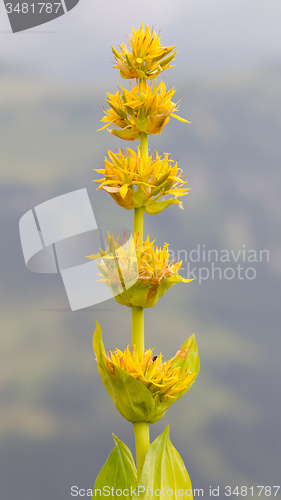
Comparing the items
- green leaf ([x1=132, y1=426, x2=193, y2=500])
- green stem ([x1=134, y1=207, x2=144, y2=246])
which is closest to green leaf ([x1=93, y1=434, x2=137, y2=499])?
green leaf ([x1=132, y1=426, x2=193, y2=500])

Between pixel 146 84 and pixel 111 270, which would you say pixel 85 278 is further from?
pixel 146 84

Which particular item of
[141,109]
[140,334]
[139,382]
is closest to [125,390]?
[139,382]

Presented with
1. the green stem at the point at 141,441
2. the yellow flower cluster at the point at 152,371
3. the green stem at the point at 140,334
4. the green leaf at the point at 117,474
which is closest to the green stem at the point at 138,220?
the green stem at the point at 140,334

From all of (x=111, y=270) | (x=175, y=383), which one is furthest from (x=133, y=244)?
(x=175, y=383)

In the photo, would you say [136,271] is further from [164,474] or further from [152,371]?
[164,474]

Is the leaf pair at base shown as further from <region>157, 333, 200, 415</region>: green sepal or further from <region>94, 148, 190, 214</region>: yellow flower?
<region>94, 148, 190, 214</region>: yellow flower
